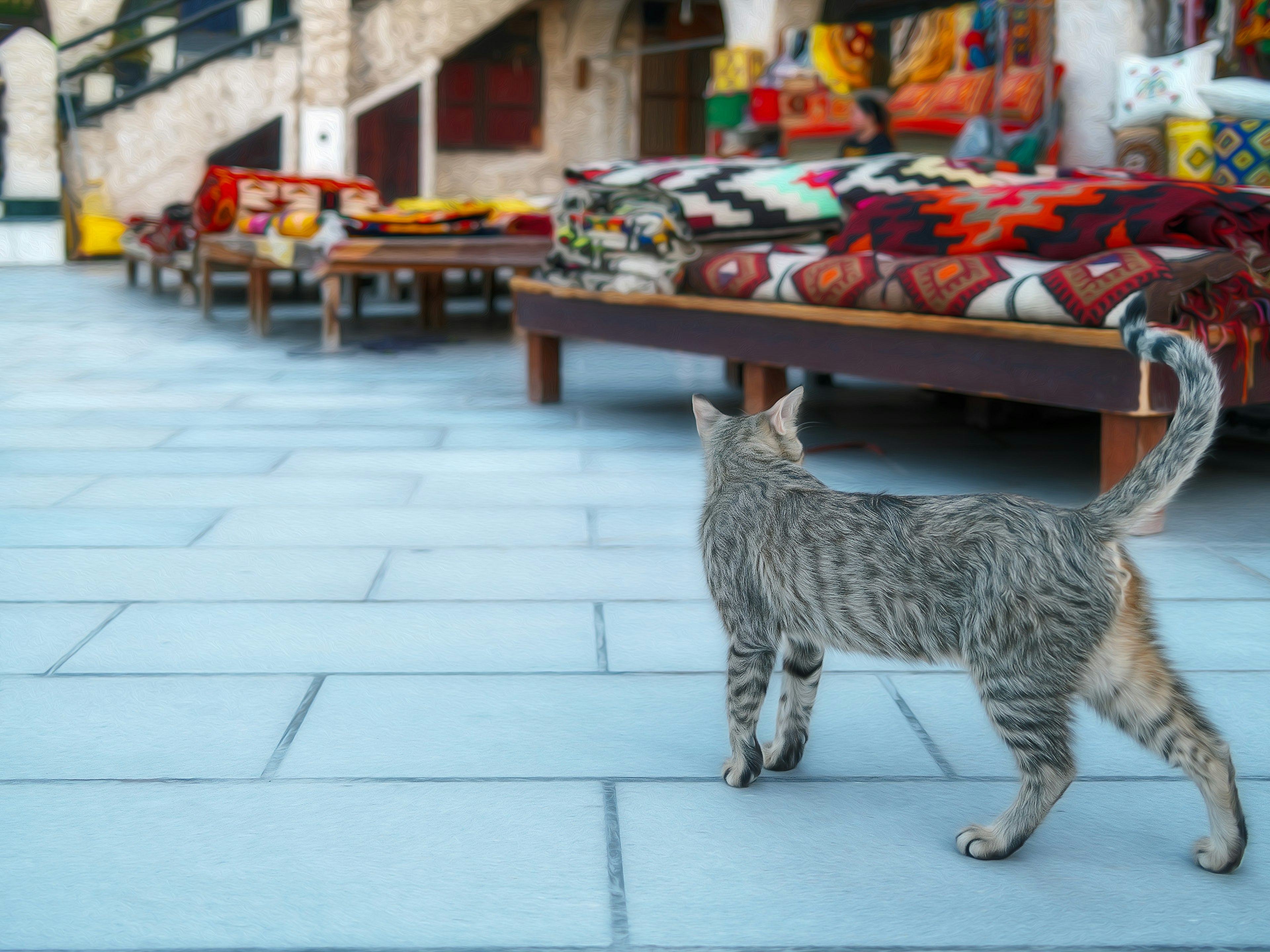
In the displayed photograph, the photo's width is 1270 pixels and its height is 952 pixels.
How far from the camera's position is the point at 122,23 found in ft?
49.2

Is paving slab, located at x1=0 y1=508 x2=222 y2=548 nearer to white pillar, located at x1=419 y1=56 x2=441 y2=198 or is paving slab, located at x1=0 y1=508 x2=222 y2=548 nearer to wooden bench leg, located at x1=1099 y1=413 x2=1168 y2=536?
wooden bench leg, located at x1=1099 y1=413 x2=1168 y2=536

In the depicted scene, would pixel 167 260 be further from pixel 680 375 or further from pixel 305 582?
pixel 305 582

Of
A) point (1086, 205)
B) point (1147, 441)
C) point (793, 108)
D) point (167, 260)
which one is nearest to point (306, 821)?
point (1147, 441)

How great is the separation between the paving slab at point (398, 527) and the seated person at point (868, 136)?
584cm

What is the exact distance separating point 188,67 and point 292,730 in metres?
14.8

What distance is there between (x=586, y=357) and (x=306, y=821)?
5917 millimetres

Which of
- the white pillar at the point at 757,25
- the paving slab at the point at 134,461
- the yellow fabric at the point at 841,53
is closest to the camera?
the paving slab at the point at 134,461

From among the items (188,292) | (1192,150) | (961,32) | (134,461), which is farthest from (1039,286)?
(188,292)

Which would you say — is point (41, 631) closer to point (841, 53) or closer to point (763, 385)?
point (763, 385)

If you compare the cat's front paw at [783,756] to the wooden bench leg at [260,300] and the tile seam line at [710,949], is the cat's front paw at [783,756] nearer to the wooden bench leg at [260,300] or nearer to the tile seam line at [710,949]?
the tile seam line at [710,949]

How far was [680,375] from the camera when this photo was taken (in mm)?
6719

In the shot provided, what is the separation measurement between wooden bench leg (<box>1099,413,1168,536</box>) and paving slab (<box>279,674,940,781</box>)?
1315mm

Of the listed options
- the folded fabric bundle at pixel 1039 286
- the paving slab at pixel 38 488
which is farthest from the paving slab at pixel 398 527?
the folded fabric bundle at pixel 1039 286

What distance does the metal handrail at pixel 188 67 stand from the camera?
14828mm
